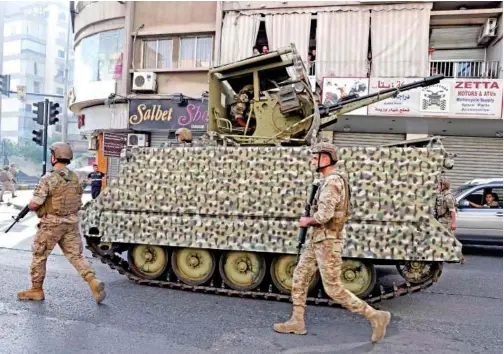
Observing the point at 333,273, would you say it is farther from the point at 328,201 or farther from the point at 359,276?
Answer: the point at 359,276

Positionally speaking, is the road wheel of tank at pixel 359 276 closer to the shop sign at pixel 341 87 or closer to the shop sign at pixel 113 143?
the shop sign at pixel 341 87

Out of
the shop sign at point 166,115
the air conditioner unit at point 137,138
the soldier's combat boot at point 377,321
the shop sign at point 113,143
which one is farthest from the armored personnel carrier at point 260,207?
the air conditioner unit at point 137,138

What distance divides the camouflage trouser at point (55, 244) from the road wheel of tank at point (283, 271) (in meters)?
2.11

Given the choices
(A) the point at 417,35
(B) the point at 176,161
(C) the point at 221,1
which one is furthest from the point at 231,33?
(B) the point at 176,161

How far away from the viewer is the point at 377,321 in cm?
446

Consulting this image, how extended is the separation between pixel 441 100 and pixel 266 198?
31.0 feet

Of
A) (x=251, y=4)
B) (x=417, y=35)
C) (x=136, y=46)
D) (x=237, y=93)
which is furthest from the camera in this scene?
(x=136, y=46)

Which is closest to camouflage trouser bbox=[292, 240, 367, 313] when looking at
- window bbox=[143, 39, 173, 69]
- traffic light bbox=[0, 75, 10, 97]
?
window bbox=[143, 39, 173, 69]

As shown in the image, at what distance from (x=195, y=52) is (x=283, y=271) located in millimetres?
12323

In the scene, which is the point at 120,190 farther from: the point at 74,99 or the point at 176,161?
the point at 74,99

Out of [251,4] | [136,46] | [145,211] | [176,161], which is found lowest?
[145,211]

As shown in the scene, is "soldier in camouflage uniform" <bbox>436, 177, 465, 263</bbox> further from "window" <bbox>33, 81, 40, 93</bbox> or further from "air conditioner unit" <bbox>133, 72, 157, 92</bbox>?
"window" <bbox>33, 81, 40, 93</bbox>

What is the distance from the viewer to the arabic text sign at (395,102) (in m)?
13.9

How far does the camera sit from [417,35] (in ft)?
48.1
